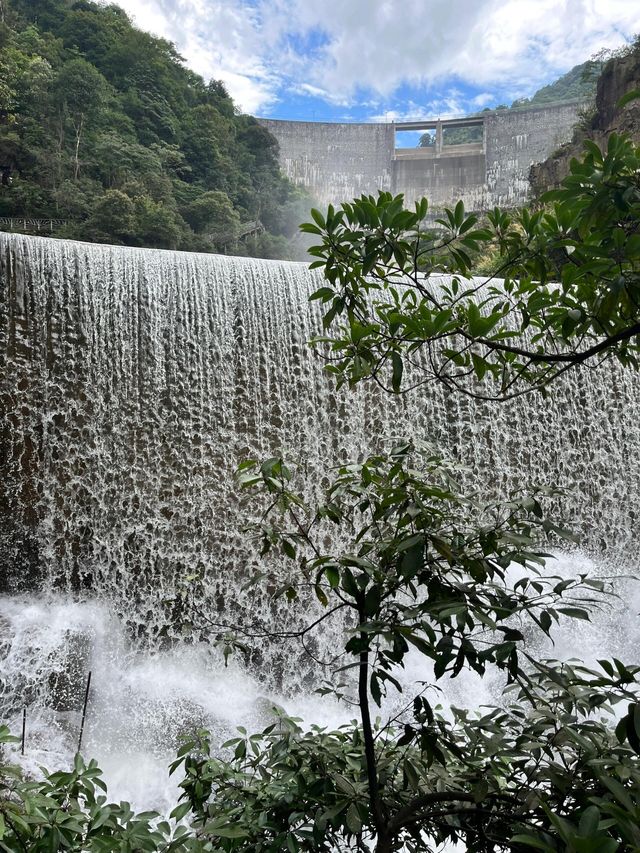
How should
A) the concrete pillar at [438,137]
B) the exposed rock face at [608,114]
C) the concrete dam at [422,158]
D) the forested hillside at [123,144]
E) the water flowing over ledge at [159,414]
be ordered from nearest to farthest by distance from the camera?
the water flowing over ledge at [159,414] → the exposed rock face at [608,114] → the forested hillside at [123,144] → the concrete dam at [422,158] → the concrete pillar at [438,137]

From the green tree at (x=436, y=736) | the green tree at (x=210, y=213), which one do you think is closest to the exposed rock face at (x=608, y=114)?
the green tree at (x=210, y=213)

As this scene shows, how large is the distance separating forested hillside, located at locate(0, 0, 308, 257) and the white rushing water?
6830 mm

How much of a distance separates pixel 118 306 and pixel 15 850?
4.85 metres

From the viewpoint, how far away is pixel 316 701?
4.94 m

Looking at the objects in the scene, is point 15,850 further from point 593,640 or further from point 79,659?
point 593,640

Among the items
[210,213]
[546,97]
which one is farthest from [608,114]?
[546,97]

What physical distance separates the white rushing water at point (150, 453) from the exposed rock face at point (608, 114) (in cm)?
560

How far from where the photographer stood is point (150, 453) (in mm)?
5375

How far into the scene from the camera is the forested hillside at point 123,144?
40.0 ft

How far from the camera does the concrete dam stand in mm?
20812

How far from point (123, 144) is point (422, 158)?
36.5ft

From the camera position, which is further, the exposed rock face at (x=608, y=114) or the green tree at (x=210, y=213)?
the green tree at (x=210, y=213)

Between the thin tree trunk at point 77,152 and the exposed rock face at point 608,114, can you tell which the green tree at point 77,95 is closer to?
the thin tree trunk at point 77,152

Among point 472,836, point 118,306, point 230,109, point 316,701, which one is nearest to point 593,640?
point 316,701
